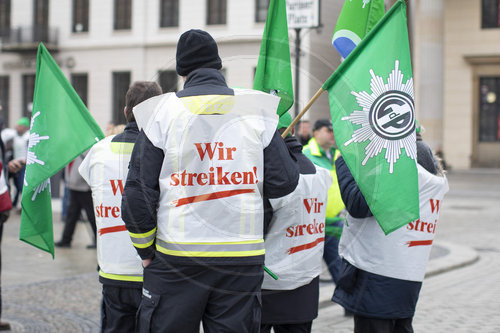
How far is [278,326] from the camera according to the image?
13.5ft

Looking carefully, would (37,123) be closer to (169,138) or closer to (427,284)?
(169,138)

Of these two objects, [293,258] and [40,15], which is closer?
[293,258]

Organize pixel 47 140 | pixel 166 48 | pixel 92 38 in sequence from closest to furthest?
pixel 47 140 < pixel 166 48 < pixel 92 38

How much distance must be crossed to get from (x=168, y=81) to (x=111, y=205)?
0.80 metres

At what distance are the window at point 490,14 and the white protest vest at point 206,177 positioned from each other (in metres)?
36.2

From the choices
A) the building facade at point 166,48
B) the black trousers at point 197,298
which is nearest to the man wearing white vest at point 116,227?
the black trousers at point 197,298

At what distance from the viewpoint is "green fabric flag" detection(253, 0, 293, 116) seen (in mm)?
4086

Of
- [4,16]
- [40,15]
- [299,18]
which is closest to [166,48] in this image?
[40,15]

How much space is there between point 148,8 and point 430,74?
14636 millimetres

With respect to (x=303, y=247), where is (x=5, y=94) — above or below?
above

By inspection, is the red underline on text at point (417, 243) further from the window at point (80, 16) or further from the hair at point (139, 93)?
the window at point (80, 16)

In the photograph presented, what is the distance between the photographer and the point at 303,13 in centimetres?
755

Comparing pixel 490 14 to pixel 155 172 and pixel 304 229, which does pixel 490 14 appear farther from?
pixel 155 172

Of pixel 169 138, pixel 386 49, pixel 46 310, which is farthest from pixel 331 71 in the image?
pixel 46 310
